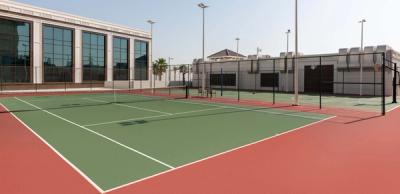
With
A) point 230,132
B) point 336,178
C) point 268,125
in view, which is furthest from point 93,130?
point 336,178

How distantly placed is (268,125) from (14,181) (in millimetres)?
9871

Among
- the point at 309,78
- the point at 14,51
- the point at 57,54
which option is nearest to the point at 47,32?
the point at 57,54

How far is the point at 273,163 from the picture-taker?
24.5 ft

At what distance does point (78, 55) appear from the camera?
4753cm

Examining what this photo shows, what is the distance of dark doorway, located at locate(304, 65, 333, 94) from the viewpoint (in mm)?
41312

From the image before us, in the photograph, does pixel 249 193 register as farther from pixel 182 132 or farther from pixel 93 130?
pixel 93 130

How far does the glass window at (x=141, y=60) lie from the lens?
190 feet

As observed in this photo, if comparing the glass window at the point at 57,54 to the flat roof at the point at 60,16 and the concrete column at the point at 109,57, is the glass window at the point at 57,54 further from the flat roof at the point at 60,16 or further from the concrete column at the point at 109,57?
the concrete column at the point at 109,57

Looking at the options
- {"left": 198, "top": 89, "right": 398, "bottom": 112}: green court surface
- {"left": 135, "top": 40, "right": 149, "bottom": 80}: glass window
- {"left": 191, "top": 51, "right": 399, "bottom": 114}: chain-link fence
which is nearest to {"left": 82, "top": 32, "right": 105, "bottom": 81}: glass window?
{"left": 135, "top": 40, "right": 149, "bottom": 80}: glass window

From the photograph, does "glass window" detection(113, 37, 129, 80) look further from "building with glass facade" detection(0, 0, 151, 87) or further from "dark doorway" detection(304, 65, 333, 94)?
"dark doorway" detection(304, 65, 333, 94)

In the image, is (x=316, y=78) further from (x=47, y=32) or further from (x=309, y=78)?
(x=47, y=32)

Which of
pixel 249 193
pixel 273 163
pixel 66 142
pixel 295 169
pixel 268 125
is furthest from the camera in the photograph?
pixel 268 125

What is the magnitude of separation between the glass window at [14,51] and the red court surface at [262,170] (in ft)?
115

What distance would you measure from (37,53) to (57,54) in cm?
314
